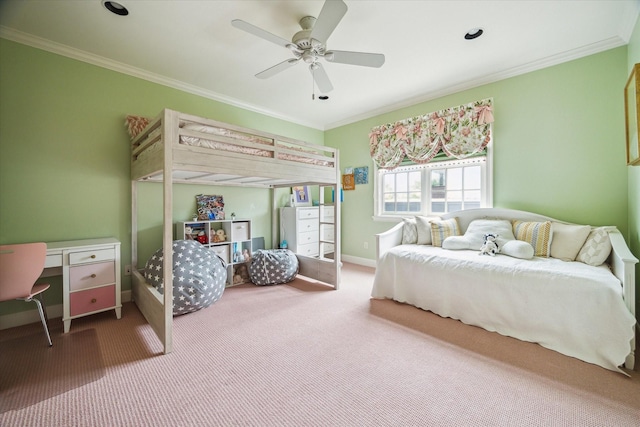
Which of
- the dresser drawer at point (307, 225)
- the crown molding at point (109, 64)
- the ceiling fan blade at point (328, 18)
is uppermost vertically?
the crown molding at point (109, 64)

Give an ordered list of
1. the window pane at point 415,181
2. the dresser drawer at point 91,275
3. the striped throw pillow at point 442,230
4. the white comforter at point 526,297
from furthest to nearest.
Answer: the window pane at point 415,181, the striped throw pillow at point 442,230, the dresser drawer at point 91,275, the white comforter at point 526,297

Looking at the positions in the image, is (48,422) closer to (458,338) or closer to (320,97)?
(458,338)

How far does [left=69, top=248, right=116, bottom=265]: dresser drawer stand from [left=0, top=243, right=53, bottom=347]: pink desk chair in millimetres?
282

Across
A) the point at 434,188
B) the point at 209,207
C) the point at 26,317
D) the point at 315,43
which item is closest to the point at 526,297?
the point at 434,188

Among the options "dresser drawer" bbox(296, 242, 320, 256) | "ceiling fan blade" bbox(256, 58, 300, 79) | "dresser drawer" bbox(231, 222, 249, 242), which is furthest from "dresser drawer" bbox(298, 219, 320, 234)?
"ceiling fan blade" bbox(256, 58, 300, 79)

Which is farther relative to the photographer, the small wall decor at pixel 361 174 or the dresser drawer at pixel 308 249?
the small wall decor at pixel 361 174

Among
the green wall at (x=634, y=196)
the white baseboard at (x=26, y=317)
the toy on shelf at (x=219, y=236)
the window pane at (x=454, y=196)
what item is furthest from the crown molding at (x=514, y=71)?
the white baseboard at (x=26, y=317)

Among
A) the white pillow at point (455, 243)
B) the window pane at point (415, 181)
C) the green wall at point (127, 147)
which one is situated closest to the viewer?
the green wall at point (127, 147)

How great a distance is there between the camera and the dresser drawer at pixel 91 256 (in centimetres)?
219

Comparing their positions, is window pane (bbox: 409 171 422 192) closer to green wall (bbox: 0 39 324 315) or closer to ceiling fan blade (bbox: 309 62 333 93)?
ceiling fan blade (bbox: 309 62 333 93)

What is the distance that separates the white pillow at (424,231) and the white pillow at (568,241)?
1142 mm

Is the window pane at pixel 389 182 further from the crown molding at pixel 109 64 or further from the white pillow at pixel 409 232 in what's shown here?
the crown molding at pixel 109 64

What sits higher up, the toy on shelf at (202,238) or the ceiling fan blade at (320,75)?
the ceiling fan blade at (320,75)

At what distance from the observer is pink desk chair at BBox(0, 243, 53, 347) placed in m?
1.76
